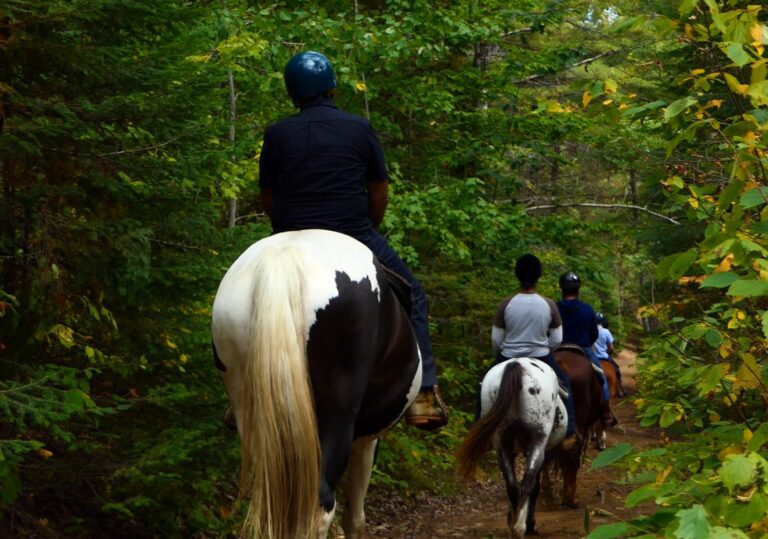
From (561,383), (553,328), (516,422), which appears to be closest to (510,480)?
(516,422)

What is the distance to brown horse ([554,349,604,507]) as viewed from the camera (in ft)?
36.0

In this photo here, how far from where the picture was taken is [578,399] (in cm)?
1105

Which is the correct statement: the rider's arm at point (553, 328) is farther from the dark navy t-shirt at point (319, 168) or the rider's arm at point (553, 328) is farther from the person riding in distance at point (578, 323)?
the dark navy t-shirt at point (319, 168)

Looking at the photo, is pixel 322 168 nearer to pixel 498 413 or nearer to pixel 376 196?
pixel 376 196

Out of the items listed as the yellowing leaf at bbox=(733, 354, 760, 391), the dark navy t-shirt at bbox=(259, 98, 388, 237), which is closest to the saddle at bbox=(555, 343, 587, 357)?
the dark navy t-shirt at bbox=(259, 98, 388, 237)

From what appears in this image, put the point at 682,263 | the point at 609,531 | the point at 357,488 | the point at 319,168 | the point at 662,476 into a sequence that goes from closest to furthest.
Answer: the point at 609,531
the point at 682,263
the point at 662,476
the point at 319,168
the point at 357,488

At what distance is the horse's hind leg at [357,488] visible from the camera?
19.9 feet

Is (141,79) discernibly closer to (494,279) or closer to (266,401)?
(266,401)

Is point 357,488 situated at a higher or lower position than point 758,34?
lower

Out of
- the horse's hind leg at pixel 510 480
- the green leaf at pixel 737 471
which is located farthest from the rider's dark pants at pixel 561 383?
the green leaf at pixel 737 471

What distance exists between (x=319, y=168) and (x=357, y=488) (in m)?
2.13

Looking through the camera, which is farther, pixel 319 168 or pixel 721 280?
pixel 319 168

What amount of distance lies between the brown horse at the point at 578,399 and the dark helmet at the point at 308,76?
6.27 meters

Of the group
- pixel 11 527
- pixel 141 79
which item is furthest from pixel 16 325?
pixel 141 79
